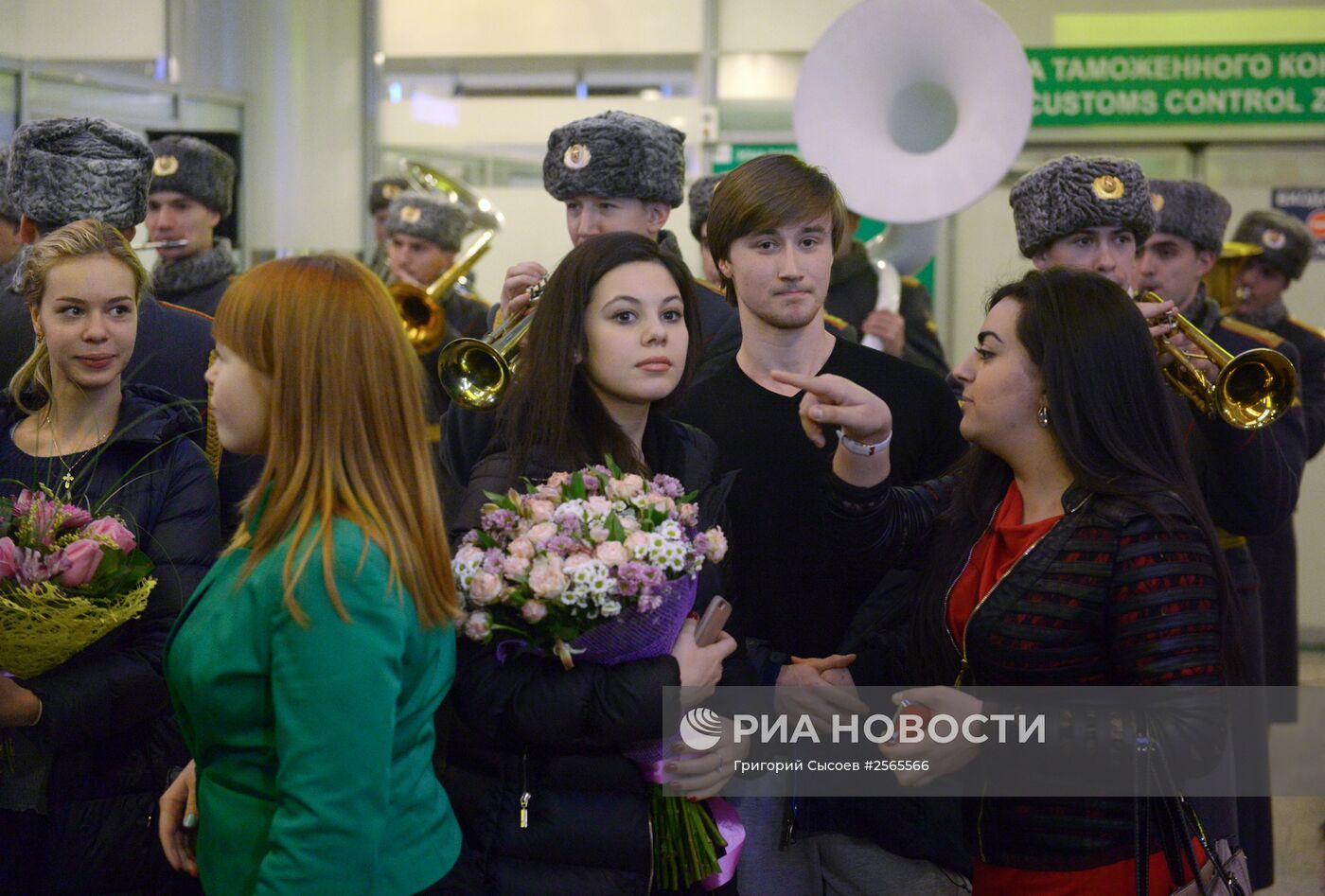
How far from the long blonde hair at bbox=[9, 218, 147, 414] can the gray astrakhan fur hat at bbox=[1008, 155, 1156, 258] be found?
1950 millimetres

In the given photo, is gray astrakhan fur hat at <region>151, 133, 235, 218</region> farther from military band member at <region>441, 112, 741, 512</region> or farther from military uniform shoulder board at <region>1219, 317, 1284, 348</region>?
military uniform shoulder board at <region>1219, 317, 1284, 348</region>

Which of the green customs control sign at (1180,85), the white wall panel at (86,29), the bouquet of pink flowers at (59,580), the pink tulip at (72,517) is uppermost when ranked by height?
the white wall panel at (86,29)

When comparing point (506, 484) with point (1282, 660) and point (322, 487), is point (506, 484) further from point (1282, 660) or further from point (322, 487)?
point (1282, 660)

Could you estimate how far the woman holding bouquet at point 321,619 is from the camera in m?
1.56

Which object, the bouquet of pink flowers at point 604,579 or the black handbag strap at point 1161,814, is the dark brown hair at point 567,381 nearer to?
the bouquet of pink flowers at point 604,579

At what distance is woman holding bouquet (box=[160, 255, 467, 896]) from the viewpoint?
5.12 feet

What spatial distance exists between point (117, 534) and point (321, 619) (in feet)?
2.27

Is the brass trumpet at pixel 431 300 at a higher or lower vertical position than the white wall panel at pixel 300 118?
lower

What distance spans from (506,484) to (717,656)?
43cm

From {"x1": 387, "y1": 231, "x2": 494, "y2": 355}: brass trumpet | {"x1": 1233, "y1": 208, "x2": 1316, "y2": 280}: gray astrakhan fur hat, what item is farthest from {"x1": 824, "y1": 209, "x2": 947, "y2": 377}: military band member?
{"x1": 387, "y1": 231, "x2": 494, "y2": 355}: brass trumpet

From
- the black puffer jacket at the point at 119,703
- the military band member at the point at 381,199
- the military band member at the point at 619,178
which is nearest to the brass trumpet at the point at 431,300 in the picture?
the military band member at the point at 381,199

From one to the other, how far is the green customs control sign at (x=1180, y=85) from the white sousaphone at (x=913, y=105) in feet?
10.2

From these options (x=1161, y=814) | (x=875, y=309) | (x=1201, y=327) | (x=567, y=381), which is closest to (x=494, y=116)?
(x=875, y=309)

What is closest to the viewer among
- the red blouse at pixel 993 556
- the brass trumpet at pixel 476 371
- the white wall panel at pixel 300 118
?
the red blouse at pixel 993 556
